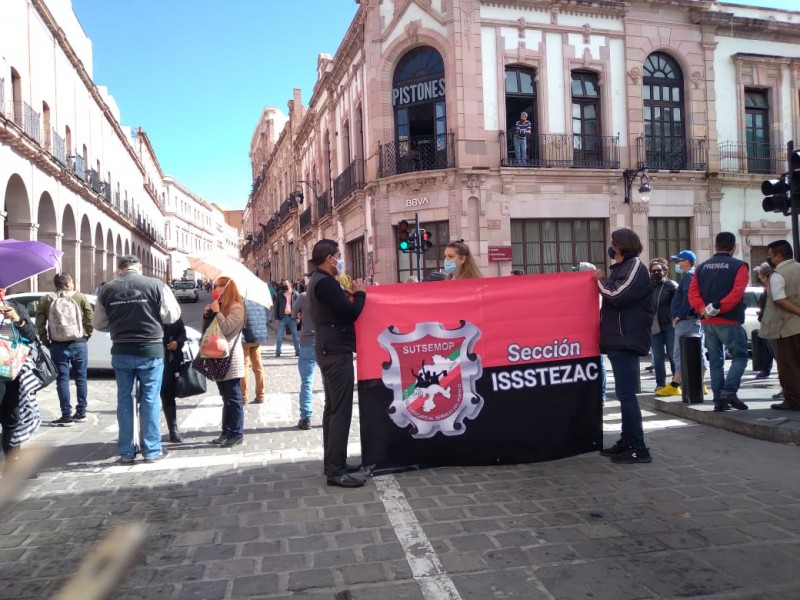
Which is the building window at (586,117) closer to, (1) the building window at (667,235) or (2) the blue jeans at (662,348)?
(1) the building window at (667,235)

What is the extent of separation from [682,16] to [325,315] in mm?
20870

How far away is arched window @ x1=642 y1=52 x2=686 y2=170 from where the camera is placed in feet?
66.7

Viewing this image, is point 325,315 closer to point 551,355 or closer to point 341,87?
point 551,355

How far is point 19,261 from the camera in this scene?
4902 millimetres

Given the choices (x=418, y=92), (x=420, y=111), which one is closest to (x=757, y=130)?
(x=420, y=111)

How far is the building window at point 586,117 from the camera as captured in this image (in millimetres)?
19656

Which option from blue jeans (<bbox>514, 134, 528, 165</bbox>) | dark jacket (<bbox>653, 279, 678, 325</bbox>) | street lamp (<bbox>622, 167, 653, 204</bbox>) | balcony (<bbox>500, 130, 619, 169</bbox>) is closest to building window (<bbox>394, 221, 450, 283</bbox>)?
balcony (<bbox>500, 130, 619, 169</bbox>)

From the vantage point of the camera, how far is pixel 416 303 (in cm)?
503

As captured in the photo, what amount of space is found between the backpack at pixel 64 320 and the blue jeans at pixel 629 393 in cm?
613

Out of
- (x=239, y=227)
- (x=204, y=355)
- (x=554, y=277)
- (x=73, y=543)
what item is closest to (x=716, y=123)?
(x=554, y=277)

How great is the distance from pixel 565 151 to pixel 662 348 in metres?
12.3

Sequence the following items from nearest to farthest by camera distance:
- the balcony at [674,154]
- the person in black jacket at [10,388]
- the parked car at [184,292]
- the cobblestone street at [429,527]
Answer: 1. the cobblestone street at [429,527]
2. the person in black jacket at [10,388]
3. the balcony at [674,154]
4. the parked car at [184,292]

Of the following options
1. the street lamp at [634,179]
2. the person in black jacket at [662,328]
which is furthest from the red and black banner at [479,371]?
the street lamp at [634,179]

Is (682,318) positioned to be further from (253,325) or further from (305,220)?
(305,220)
